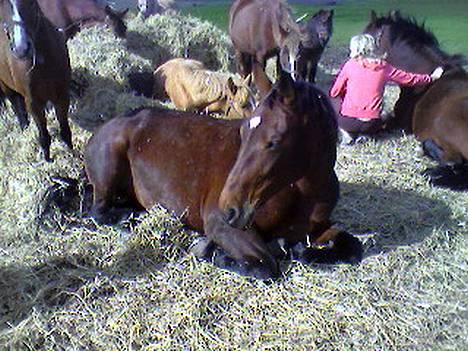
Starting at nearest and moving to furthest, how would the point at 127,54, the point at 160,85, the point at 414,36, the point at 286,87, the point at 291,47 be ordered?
the point at 286,87 < the point at 414,36 < the point at 291,47 < the point at 160,85 < the point at 127,54

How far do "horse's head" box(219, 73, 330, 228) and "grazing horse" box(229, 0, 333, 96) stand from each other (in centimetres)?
399

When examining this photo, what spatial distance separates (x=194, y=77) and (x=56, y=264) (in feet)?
12.8

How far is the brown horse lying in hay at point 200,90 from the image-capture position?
20.6 feet

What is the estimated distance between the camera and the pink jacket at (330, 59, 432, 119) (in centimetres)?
589

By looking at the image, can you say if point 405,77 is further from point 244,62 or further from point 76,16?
point 76,16

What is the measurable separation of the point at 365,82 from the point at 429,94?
0.70 m

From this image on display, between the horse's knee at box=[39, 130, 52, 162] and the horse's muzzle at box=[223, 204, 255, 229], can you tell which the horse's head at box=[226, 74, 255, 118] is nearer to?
the horse's knee at box=[39, 130, 52, 162]

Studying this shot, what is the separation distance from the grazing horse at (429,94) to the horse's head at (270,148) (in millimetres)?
2418

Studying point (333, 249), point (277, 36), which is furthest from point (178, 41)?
point (333, 249)

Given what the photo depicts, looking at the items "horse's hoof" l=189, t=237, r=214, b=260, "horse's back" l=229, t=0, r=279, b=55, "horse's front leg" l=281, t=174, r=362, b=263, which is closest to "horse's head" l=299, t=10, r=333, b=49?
"horse's back" l=229, t=0, r=279, b=55

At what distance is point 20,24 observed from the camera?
185 inches

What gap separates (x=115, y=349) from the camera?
2.99 m

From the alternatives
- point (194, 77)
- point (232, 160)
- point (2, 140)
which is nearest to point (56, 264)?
point (232, 160)

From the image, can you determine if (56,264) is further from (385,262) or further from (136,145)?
(385,262)
